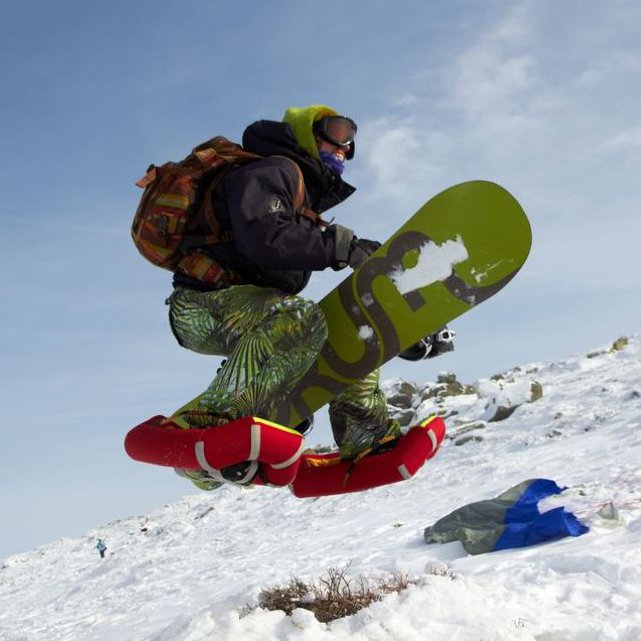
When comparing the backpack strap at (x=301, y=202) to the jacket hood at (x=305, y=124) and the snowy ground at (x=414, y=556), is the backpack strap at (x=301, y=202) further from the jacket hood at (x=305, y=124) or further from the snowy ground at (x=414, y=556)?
the snowy ground at (x=414, y=556)

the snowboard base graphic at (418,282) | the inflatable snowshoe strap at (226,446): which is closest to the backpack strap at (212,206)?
the snowboard base graphic at (418,282)

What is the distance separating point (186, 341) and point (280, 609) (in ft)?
8.47

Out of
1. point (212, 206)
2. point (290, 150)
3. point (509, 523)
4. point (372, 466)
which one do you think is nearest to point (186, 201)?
point (212, 206)

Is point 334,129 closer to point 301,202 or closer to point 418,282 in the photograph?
point 301,202

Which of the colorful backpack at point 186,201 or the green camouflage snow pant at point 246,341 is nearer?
the green camouflage snow pant at point 246,341

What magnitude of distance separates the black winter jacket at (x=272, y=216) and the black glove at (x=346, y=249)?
0.06 ft

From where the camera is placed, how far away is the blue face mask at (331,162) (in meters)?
2.77

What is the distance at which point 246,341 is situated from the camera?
8.21ft

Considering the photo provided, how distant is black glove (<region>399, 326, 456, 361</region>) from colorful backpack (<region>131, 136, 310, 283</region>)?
2.96ft

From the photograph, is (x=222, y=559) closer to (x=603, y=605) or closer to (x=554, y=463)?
(x=554, y=463)

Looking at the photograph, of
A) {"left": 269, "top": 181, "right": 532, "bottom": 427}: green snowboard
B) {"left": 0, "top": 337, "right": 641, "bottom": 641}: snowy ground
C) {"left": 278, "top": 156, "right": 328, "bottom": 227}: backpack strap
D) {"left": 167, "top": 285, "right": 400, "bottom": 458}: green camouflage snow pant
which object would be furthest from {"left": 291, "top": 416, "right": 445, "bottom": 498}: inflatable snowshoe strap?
{"left": 278, "top": 156, "right": 328, "bottom": 227}: backpack strap

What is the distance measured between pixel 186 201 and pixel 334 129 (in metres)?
0.74

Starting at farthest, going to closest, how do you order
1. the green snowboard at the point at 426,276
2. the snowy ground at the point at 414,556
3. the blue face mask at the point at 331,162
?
the snowy ground at the point at 414,556 < the blue face mask at the point at 331,162 < the green snowboard at the point at 426,276

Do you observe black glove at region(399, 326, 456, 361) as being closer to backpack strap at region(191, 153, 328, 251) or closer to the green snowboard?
the green snowboard
